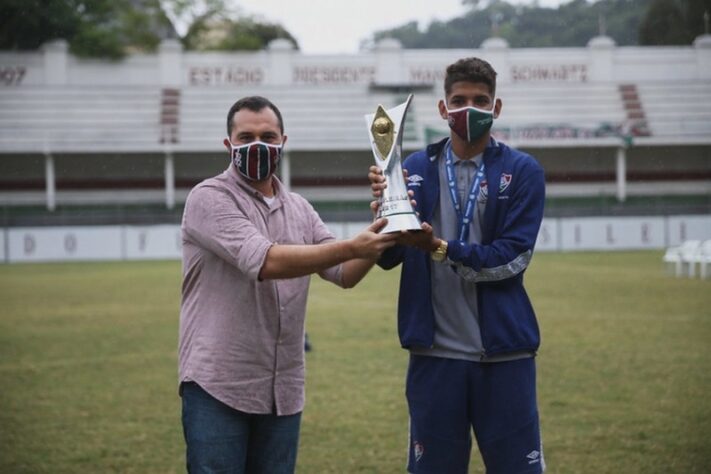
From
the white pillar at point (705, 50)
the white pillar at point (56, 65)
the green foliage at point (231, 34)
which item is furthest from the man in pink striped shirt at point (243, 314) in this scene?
the green foliage at point (231, 34)

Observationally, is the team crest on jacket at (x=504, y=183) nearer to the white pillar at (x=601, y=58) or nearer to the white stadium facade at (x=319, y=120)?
the white stadium facade at (x=319, y=120)

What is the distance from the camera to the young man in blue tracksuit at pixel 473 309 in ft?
12.2

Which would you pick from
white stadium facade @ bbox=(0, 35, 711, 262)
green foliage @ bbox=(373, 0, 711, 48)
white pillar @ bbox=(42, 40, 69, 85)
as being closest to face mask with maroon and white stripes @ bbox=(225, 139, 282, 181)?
green foliage @ bbox=(373, 0, 711, 48)

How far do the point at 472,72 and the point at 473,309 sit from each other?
2.92ft

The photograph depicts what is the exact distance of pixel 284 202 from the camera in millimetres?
3797

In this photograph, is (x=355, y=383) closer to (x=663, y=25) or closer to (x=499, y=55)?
(x=663, y=25)

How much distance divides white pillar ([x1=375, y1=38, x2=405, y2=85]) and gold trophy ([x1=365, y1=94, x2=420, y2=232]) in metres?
43.9

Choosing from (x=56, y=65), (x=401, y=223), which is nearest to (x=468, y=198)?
(x=401, y=223)

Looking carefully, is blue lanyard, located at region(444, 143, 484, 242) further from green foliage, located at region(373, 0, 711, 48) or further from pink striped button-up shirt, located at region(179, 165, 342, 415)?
green foliage, located at region(373, 0, 711, 48)

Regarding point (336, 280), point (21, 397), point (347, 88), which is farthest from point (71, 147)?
point (336, 280)

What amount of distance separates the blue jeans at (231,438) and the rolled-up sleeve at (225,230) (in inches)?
20.2

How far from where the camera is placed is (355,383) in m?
9.52

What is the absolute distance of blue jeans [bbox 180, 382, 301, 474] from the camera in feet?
11.7

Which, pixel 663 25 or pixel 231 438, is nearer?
pixel 231 438
